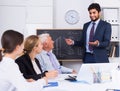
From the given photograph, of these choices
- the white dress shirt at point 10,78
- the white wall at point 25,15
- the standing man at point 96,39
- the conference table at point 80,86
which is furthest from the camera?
the white wall at point 25,15

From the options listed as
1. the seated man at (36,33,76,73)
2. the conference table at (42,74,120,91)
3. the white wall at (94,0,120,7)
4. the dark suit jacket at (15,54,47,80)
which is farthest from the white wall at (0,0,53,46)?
the conference table at (42,74,120,91)

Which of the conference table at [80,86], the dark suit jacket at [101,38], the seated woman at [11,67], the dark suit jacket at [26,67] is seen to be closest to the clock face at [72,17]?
the dark suit jacket at [101,38]

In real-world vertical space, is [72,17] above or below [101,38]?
above

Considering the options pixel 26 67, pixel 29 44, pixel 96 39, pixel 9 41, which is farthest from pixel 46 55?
pixel 9 41

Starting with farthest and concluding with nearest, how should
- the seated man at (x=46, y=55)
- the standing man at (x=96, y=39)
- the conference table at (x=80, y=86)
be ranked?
the standing man at (x=96, y=39), the seated man at (x=46, y=55), the conference table at (x=80, y=86)

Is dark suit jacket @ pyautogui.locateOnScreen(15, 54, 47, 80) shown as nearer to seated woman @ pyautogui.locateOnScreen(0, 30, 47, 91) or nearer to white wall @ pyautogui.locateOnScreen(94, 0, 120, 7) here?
seated woman @ pyautogui.locateOnScreen(0, 30, 47, 91)

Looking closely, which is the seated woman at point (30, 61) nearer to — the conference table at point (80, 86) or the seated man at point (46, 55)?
the conference table at point (80, 86)

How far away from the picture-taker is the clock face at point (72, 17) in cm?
554

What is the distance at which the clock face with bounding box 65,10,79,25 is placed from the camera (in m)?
5.54

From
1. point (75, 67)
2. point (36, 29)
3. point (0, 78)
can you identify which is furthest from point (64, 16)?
point (0, 78)

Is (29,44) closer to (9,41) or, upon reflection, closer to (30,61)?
(30,61)

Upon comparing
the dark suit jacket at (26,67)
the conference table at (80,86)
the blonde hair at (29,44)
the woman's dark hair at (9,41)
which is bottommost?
the conference table at (80,86)

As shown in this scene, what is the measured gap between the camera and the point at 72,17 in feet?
18.2

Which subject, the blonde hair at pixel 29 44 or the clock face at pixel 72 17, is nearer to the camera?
the blonde hair at pixel 29 44
